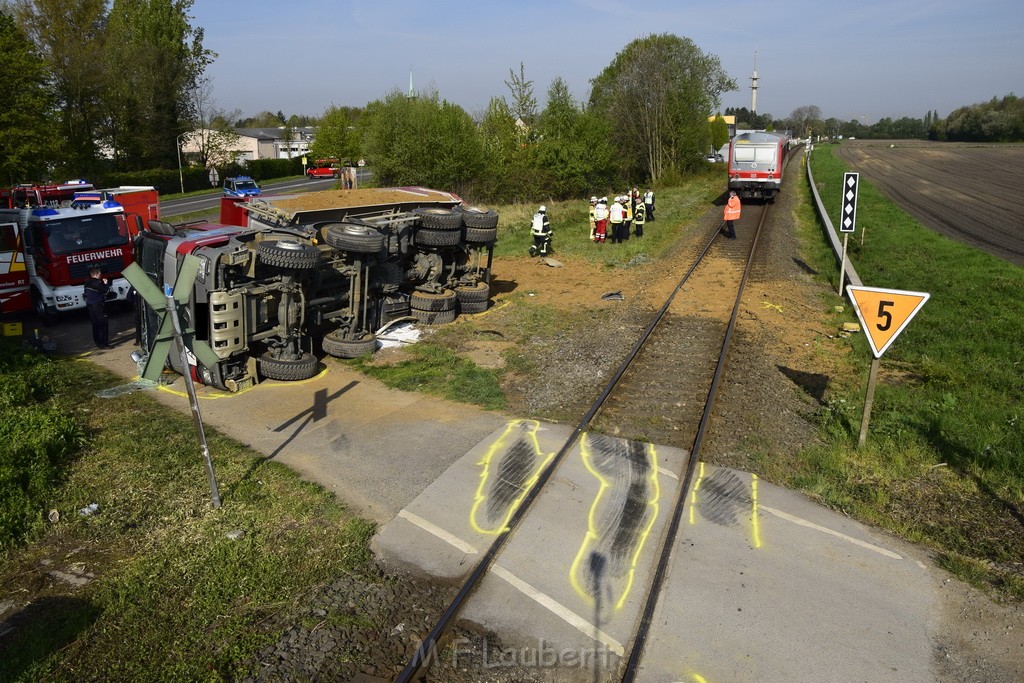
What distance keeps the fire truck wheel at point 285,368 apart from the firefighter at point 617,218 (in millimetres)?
12579

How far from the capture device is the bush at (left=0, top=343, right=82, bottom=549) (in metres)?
6.55

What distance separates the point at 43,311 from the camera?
1426cm

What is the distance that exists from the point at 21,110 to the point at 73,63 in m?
17.5

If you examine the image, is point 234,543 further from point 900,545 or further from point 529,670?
point 900,545

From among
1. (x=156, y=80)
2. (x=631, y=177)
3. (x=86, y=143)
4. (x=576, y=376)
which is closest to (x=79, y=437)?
(x=576, y=376)

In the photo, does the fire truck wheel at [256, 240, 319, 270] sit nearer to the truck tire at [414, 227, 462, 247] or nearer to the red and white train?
the truck tire at [414, 227, 462, 247]

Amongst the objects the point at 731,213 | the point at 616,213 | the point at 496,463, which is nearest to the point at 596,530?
the point at 496,463

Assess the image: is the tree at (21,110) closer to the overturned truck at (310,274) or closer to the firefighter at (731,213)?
the overturned truck at (310,274)

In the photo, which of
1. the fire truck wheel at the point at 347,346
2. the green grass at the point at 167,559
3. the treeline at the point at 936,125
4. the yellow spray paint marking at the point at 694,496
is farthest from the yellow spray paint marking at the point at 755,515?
the treeline at the point at 936,125

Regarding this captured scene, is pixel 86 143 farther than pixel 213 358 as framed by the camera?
Yes

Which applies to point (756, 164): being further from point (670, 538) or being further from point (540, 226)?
point (670, 538)

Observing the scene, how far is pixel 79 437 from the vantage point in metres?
8.27

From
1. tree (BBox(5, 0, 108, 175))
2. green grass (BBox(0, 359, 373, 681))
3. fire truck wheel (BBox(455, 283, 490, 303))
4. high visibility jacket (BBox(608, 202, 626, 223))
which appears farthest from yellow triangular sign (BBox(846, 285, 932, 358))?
tree (BBox(5, 0, 108, 175))

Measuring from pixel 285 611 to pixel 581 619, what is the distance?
2186 millimetres
